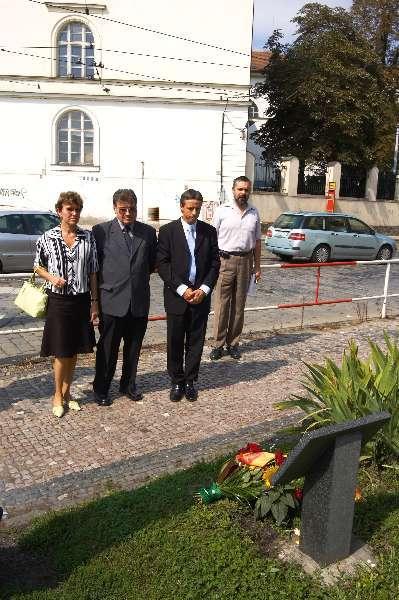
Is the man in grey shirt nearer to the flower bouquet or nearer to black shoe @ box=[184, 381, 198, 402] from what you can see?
black shoe @ box=[184, 381, 198, 402]

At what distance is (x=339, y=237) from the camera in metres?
18.7

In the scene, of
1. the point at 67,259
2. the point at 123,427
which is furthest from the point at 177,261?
the point at 123,427

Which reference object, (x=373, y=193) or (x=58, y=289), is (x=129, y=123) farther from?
(x=58, y=289)

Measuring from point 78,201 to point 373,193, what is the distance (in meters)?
27.8

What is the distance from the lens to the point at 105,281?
510cm

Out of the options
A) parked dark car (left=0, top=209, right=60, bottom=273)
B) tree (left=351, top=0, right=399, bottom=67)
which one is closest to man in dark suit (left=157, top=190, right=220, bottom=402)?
parked dark car (left=0, top=209, right=60, bottom=273)

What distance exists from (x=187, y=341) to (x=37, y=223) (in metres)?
9.83

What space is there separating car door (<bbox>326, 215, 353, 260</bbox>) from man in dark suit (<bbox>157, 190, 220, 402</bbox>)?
44.6 feet

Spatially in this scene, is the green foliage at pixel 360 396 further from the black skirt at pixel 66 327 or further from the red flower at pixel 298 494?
the black skirt at pixel 66 327

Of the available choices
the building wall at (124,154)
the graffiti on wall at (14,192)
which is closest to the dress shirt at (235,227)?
the building wall at (124,154)

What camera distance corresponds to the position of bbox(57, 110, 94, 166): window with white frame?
27688mm

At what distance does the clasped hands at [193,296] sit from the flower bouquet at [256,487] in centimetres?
182

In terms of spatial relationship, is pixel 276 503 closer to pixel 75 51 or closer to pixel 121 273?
pixel 121 273

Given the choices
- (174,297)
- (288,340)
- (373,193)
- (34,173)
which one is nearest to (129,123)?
(34,173)
